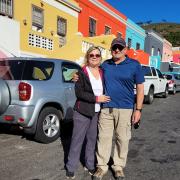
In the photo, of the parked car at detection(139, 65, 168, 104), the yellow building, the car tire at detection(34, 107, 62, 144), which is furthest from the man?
the parked car at detection(139, 65, 168, 104)

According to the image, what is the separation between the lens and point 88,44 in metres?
16.3

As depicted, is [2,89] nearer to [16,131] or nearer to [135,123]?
[16,131]

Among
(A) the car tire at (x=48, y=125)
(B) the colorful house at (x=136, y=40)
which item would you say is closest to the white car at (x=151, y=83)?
(A) the car tire at (x=48, y=125)

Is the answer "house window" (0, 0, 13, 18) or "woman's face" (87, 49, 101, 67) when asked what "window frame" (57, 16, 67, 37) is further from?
"woman's face" (87, 49, 101, 67)

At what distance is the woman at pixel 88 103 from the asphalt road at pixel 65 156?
0.39m

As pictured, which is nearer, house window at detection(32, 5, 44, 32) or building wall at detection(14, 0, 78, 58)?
building wall at detection(14, 0, 78, 58)

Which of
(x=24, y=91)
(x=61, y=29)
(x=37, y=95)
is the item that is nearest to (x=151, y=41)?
(x=61, y=29)

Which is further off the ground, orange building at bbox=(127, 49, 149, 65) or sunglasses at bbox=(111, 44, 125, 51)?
orange building at bbox=(127, 49, 149, 65)

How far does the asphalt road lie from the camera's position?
15.7 feet

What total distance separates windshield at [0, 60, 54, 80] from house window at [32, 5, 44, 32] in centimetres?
894

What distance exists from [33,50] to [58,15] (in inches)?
165

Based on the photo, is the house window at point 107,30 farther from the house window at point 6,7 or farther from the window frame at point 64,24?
the house window at point 6,7

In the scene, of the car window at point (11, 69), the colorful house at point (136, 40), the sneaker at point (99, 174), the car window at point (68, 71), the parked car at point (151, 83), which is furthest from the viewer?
the colorful house at point (136, 40)

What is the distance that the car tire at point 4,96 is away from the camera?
5.81 metres
